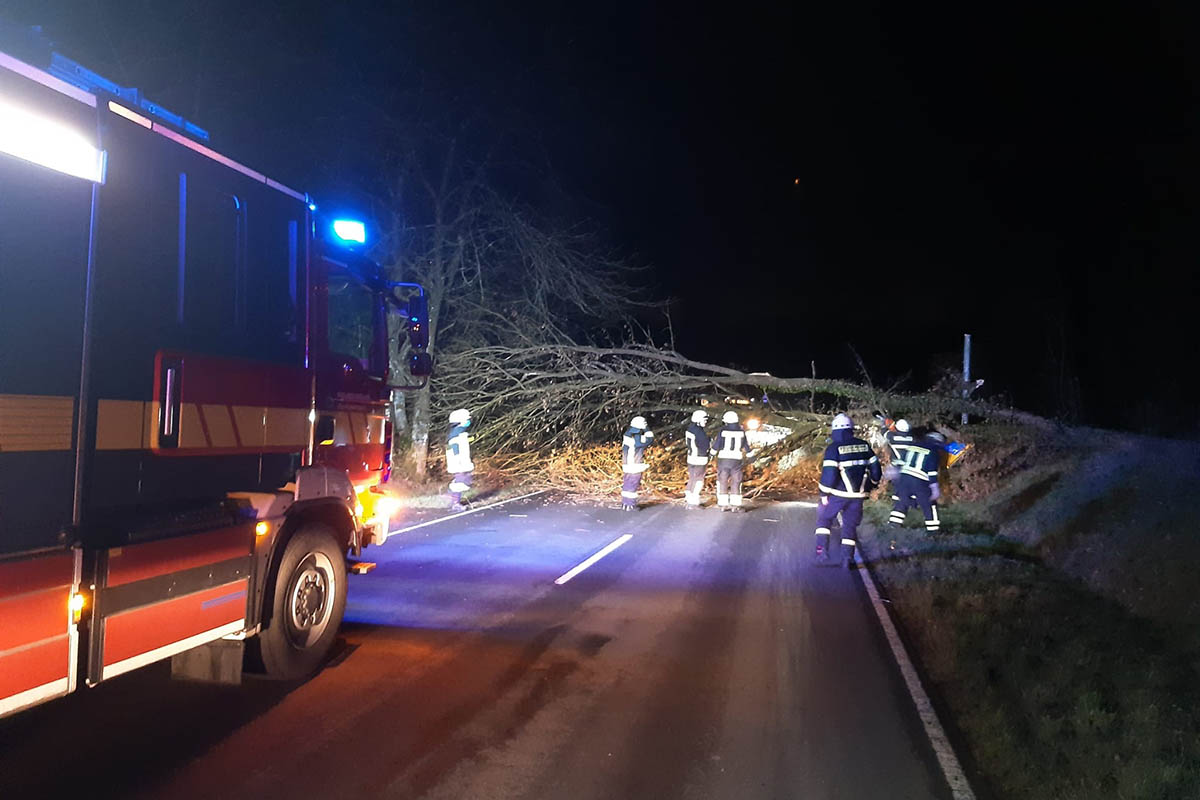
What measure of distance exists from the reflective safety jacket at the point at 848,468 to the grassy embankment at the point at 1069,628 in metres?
1.03

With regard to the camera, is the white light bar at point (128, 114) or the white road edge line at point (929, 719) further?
the white road edge line at point (929, 719)

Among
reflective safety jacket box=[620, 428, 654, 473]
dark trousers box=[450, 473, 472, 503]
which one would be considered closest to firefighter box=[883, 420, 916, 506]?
reflective safety jacket box=[620, 428, 654, 473]

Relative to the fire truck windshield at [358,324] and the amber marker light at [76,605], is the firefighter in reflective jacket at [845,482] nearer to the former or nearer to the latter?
the fire truck windshield at [358,324]

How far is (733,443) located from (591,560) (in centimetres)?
513

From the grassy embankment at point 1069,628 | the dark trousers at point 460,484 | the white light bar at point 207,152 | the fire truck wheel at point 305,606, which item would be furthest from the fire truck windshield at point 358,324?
the dark trousers at point 460,484

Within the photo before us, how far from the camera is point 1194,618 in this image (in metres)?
6.66

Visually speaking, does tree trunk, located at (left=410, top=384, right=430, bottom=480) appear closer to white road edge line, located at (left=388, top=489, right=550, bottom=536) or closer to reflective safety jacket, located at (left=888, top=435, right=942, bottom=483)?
white road edge line, located at (left=388, top=489, right=550, bottom=536)

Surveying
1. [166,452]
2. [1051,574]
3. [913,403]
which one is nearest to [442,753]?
[166,452]

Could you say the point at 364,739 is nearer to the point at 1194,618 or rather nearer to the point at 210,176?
the point at 210,176

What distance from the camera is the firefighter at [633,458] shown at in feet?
46.5

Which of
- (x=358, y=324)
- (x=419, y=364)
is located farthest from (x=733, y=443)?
(x=358, y=324)

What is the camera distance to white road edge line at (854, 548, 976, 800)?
4.00 m

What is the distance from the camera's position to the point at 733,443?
46.1 ft

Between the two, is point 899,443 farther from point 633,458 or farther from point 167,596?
point 167,596
